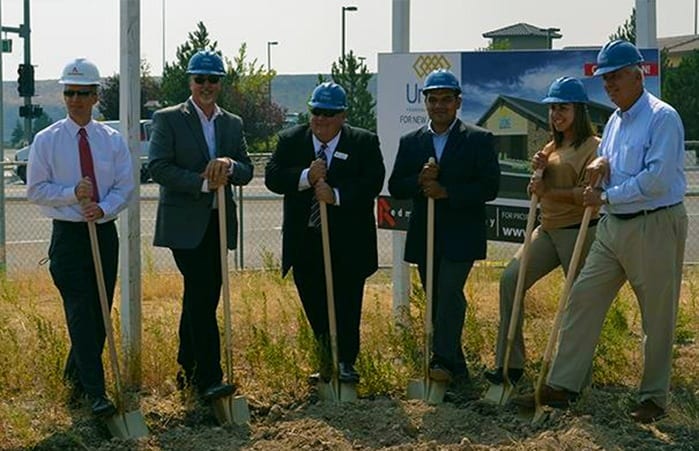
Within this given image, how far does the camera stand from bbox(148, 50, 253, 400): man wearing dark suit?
7.55m

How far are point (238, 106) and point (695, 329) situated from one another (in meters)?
33.9

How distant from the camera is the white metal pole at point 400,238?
9.25m

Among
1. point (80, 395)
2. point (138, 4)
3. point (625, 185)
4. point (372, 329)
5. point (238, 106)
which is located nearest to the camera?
point (625, 185)

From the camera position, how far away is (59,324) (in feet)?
30.7

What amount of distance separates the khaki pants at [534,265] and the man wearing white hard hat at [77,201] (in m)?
2.35

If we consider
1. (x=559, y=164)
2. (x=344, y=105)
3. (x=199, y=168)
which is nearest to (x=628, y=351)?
(x=559, y=164)

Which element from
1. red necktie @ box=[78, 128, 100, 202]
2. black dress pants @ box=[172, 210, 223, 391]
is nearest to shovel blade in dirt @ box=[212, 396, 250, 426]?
black dress pants @ box=[172, 210, 223, 391]

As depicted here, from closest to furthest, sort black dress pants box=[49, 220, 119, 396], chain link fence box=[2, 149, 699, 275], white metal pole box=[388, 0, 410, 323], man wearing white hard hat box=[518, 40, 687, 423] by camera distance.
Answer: man wearing white hard hat box=[518, 40, 687, 423]
black dress pants box=[49, 220, 119, 396]
white metal pole box=[388, 0, 410, 323]
chain link fence box=[2, 149, 699, 275]

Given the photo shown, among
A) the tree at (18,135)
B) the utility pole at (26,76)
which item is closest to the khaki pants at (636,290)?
Result: the utility pole at (26,76)

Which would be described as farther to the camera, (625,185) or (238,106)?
(238,106)

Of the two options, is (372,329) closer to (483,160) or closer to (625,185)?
(483,160)

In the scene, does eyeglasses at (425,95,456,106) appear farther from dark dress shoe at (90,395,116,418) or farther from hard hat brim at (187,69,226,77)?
dark dress shoe at (90,395,116,418)

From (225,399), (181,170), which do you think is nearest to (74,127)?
(181,170)

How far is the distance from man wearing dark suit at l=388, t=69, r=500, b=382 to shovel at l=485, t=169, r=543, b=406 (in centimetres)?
30
